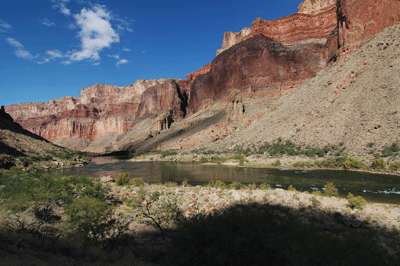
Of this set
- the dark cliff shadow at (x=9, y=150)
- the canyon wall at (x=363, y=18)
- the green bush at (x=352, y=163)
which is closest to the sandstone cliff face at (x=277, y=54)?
the canyon wall at (x=363, y=18)

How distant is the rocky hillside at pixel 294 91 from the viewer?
23.3 m

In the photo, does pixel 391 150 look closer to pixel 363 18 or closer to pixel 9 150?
pixel 363 18

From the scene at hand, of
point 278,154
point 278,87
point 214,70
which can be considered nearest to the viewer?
point 278,154

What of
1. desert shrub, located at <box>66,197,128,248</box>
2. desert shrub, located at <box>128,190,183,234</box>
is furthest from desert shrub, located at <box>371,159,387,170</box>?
desert shrub, located at <box>66,197,128,248</box>

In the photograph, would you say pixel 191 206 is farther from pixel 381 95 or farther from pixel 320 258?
pixel 381 95

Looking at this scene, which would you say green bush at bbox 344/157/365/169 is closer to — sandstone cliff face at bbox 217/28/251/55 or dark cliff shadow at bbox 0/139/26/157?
dark cliff shadow at bbox 0/139/26/157

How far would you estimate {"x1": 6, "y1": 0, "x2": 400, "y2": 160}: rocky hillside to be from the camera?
76.5 feet

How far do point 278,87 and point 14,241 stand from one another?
5785cm

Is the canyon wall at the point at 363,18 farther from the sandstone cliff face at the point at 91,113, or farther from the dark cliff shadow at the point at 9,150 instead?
the sandstone cliff face at the point at 91,113

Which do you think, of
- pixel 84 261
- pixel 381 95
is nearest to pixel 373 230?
pixel 84 261

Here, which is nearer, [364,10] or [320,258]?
[320,258]

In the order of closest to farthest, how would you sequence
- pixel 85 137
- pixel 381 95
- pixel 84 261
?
pixel 84 261 < pixel 381 95 < pixel 85 137

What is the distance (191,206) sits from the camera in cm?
845

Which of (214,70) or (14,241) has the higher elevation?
(214,70)
